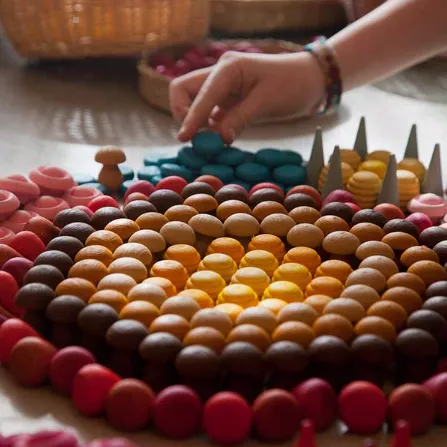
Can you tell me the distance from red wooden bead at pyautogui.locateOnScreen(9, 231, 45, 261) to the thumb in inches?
12.5

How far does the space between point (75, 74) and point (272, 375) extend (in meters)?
0.96

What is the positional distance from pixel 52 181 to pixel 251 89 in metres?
0.27

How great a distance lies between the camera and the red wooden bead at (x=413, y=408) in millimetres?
615

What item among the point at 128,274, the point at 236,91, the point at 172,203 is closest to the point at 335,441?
the point at 128,274

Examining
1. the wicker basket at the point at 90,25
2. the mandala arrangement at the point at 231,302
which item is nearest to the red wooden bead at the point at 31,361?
the mandala arrangement at the point at 231,302

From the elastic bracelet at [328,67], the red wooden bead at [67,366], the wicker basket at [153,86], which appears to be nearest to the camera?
the red wooden bead at [67,366]

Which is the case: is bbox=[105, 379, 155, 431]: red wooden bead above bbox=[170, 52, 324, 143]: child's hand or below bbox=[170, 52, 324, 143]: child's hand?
below

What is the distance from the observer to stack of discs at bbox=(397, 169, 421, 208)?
98cm

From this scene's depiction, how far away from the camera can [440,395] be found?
2.07ft

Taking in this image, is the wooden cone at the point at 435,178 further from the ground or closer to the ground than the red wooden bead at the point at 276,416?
closer to the ground

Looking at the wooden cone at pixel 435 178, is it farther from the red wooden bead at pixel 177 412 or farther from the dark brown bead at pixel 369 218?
the red wooden bead at pixel 177 412

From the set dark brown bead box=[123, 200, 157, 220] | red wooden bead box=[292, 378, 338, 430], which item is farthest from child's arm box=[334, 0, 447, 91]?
red wooden bead box=[292, 378, 338, 430]

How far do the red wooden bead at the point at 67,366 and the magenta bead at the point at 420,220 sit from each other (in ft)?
1.26

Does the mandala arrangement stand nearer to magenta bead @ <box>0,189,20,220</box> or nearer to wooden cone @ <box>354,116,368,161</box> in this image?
magenta bead @ <box>0,189,20,220</box>
